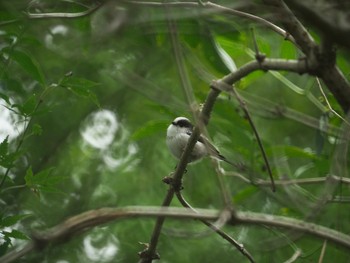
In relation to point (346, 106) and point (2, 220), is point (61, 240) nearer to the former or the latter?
point (346, 106)

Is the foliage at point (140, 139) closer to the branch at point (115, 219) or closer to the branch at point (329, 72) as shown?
the branch at point (329, 72)

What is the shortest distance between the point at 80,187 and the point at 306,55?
341 cm

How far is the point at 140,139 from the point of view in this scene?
4934mm

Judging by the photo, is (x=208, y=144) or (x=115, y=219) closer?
(x=115, y=219)

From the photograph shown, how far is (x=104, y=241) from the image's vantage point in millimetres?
4758

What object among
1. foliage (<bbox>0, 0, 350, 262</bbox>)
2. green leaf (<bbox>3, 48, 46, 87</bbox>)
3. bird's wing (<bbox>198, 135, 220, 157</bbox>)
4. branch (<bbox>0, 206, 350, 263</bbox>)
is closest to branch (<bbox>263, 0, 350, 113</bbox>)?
branch (<bbox>0, 206, 350, 263</bbox>)

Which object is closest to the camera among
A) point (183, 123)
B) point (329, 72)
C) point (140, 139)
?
point (329, 72)

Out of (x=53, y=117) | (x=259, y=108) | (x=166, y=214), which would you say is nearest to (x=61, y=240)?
(x=166, y=214)

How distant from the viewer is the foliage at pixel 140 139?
3.27 m

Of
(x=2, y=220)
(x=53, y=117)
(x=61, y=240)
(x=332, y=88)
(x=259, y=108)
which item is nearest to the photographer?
(x=61, y=240)

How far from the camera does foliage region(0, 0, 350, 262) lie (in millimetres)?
3266

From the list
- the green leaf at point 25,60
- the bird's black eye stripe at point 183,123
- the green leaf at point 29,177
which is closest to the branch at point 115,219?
the green leaf at point 29,177

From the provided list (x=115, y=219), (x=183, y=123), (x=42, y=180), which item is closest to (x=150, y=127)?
(x=42, y=180)

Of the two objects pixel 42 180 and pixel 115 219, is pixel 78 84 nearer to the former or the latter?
pixel 42 180
